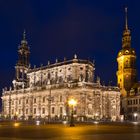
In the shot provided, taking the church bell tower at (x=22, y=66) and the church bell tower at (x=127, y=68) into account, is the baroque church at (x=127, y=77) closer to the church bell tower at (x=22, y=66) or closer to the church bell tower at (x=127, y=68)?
the church bell tower at (x=127, y=68)

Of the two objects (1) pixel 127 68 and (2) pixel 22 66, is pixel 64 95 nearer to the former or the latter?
(1) pixel 127 68

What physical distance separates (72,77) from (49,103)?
12.0m

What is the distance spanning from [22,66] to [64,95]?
39248mm

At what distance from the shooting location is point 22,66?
15138 centimetres

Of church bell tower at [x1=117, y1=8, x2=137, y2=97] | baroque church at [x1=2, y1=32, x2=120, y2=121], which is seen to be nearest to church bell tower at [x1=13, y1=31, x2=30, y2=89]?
baroque church at [x1=2, y1=32, x2=120, y2=121]

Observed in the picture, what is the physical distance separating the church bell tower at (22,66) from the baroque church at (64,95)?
4914 millimetres

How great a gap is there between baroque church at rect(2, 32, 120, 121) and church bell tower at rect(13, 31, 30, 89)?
16.1 ft

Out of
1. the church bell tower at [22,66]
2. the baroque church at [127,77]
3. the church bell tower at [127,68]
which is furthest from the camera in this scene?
the church bell tower at [22,66]

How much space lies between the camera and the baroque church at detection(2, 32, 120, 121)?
382ft

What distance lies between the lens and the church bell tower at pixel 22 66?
488 ft

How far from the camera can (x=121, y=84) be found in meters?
139

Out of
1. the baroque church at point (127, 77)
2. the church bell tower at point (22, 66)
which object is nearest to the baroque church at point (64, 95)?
the church bell tower at point (22, 66)

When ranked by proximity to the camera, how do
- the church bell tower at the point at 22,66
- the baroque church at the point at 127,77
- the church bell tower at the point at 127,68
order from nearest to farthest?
1. the baroque church at the point at 127,77
2. the church bell tower at the point at 127,68
3. the church bell tower at the point at 22,66

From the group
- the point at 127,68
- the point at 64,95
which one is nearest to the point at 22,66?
the point at 64,95
